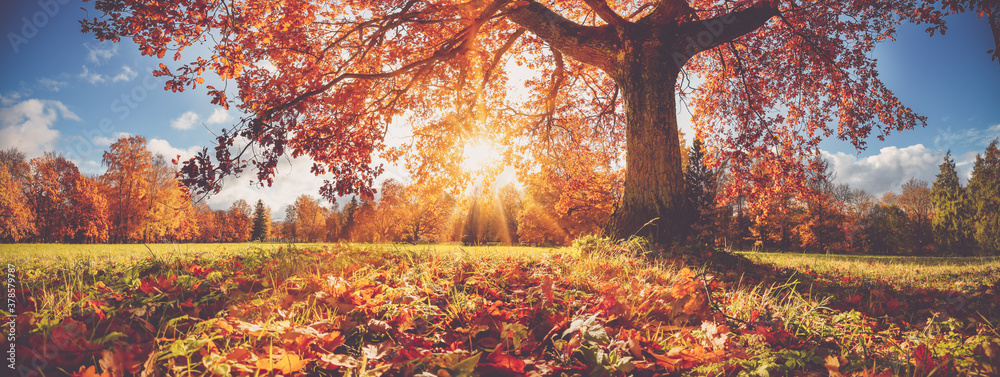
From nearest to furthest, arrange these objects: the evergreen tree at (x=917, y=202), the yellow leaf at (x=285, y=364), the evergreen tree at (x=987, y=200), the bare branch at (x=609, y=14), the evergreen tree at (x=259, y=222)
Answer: the yellow leaf at (x=285, y=364)
the bare branch at (x=609, y=14)
the evergreen tree at (x=987, y=200)
the evergreen tree at (x=917, y=202)
the evergreen tree at (x=259, y=222)

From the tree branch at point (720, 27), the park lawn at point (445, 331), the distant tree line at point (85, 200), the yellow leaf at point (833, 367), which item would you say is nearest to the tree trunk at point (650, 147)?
the tree branch at point (720, 27)

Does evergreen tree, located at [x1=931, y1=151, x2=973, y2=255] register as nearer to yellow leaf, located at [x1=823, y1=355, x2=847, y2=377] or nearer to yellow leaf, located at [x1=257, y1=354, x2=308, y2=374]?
yellow leaf, located at [x1=823, y1=355, x2=847, y2=377]

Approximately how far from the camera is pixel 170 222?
91.0 feet

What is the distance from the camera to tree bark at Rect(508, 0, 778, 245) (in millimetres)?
5281

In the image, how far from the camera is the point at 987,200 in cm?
2391

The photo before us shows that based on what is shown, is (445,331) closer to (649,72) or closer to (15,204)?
(649,72)

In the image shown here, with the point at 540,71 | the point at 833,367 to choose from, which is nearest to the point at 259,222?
the point at 540,71

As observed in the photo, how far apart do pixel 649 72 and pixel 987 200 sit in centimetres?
3536

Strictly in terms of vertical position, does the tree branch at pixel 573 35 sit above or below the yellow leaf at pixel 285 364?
above

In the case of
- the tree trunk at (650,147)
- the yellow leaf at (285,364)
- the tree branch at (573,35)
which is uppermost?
the tree branch at (573,35)

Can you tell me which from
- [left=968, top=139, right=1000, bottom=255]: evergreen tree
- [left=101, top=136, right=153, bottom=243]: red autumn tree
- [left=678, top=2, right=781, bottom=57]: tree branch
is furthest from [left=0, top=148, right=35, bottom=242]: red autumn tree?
[left=968, top=139, right=1000, bottom=255]: evergreen tree

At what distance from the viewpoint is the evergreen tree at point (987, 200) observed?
75.3 ft

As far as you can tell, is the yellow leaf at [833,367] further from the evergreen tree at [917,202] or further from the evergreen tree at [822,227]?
the evergreen tree at [917,202]

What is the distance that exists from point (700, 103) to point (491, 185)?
6670 mm
